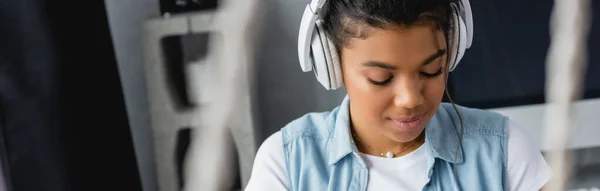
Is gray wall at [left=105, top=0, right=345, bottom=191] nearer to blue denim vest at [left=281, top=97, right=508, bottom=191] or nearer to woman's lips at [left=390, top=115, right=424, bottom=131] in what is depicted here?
blue denim vest at [left=281, top=97, right=508, bottom=191]

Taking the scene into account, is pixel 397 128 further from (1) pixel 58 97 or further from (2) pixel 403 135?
(1) pixel 58 97

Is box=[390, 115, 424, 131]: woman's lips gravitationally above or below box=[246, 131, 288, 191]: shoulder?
above

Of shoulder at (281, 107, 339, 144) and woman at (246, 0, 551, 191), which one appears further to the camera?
shoulder at (281, 107, 339, 144)

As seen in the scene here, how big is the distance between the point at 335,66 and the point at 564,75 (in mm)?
417

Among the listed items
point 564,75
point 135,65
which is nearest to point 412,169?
point 564,75

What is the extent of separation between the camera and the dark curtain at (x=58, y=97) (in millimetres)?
973

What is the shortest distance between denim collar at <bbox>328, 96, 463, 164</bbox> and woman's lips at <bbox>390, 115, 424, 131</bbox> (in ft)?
0.37

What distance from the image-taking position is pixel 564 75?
0.34m

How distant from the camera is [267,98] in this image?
135 cm

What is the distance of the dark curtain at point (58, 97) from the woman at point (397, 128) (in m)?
0.36

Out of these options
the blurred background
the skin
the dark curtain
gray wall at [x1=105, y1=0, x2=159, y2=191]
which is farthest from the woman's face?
gray wall at [x1=105, y1=0, x2=159, y2=191]

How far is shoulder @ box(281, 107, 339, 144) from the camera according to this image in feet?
2.99

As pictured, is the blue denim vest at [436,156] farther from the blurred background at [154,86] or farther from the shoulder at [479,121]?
the blurred background at [154,86]

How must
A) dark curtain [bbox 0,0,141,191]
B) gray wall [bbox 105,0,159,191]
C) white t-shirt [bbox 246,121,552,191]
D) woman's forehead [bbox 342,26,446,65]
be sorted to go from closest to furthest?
woman's forehead [bbox 342,26,446,65]
white t-shirt [bbox 246,121,552,191]
dark curtain [bbox 0,0,141,191]
gray wall [bbox 105,0,159,191]
